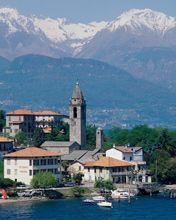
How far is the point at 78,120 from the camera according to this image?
115812mm

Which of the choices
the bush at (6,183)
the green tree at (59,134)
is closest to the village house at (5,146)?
the bush at (6,183)

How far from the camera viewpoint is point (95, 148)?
11344 cm

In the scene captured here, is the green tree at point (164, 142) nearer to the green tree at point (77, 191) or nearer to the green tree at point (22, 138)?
the green tree at point (22, 138)

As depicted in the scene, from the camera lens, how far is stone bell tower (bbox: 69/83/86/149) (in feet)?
377

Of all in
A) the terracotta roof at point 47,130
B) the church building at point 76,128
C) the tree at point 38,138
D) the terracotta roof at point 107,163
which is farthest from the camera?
the terracotta roof at point 47,130

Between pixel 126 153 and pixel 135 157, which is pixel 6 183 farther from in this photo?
pixel 135 157

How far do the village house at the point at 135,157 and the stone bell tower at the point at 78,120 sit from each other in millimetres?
9894

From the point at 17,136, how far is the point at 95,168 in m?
24.7

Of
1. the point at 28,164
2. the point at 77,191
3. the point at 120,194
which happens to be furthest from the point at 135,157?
the point at 77,191

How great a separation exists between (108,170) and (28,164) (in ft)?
26.4

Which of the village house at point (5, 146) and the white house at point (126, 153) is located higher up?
the village house at point (5, 146)

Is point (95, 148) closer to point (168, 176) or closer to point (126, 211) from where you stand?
point (168, 176)

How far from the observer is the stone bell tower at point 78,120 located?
115 meters

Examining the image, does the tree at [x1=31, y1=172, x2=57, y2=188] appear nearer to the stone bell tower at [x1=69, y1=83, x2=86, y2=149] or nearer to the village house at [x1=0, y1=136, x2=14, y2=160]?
the village house at [x1=0, y1=136, x2=14, y2=160]
